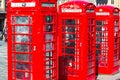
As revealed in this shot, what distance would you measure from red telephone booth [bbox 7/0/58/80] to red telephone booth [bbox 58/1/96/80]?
213 cm

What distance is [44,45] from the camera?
8.99 metres

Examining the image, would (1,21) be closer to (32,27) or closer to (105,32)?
(105,32)

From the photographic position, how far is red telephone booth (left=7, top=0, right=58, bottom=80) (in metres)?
8.81

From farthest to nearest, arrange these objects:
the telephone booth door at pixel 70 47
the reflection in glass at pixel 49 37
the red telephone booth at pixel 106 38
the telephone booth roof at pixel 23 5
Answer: the red telephone booth at pixel 106 38 < the telephone booth door at pixel 70 47 < the reflection in glass at pixel 49 37 < the telephone booth roof at pixel 23 5

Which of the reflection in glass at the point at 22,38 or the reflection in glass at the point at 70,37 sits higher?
the reflection in glass at the point at 22,38

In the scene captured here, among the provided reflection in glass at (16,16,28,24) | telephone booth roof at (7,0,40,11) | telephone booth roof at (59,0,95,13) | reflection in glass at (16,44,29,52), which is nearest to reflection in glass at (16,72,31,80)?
reflection in glass at (16,44,29,52)

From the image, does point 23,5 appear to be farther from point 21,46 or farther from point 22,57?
point 22,57

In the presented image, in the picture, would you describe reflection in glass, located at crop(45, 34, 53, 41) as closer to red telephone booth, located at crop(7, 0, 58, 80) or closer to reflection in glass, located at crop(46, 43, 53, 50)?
red telephone booth, located at crop(7, 0, 58, 80)

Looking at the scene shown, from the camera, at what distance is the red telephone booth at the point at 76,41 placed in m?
11.3

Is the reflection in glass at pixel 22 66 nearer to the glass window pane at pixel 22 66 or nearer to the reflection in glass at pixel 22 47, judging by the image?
the glass window pane at pixel 22 66

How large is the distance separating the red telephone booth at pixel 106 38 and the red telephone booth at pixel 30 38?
16.5ft

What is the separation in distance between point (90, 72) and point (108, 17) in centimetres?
298

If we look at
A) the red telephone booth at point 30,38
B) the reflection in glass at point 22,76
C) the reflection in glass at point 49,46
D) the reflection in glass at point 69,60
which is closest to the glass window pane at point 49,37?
the red telephone booth at point 30,38

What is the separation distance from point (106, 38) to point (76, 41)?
2925 millimetres
